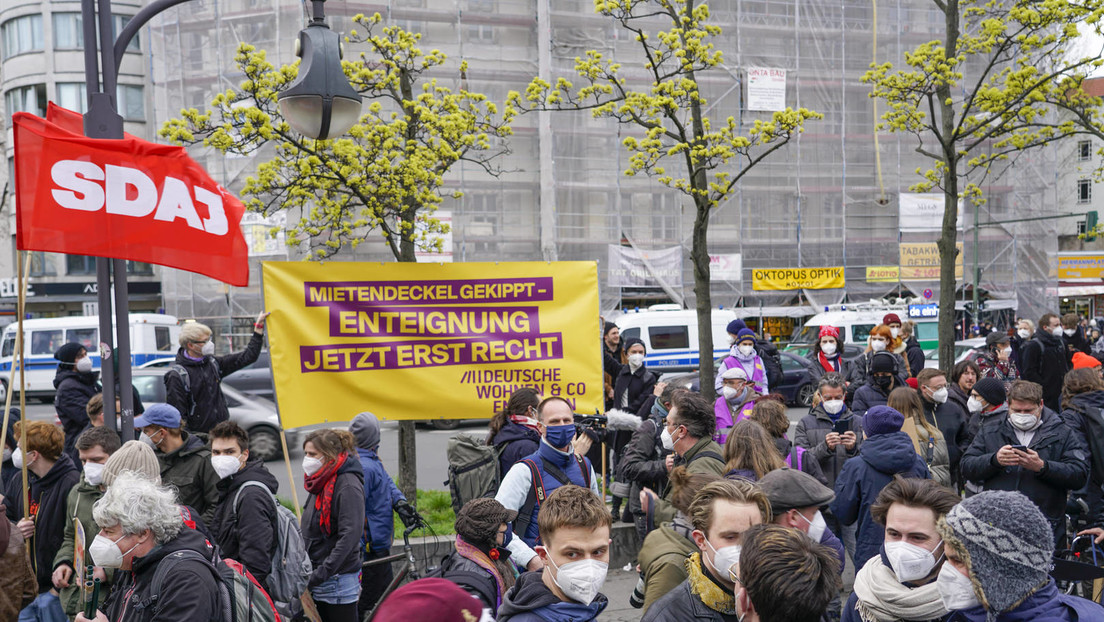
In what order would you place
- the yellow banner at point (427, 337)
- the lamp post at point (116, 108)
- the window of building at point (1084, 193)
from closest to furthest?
1. the lamp post at point (116, 108)
2. the yellow banner at point (427, 337)
3. the window of building at point (1084, 193)

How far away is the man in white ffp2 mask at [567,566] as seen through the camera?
2830 mm

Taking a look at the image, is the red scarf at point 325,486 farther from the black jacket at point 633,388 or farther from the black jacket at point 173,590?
the black jacket at point 633,388

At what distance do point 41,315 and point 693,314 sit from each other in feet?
100

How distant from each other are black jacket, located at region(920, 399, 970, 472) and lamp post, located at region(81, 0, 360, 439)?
16.9 feet

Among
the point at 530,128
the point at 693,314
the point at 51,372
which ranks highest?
the point at 530,128

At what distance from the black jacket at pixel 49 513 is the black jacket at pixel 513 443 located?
2460 mm

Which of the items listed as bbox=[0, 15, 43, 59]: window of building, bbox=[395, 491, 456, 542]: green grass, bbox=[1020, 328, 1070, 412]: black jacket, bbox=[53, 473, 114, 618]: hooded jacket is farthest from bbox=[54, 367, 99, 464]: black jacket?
bbox=[0, 15, 43, 59]: window of building

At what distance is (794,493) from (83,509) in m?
3.53

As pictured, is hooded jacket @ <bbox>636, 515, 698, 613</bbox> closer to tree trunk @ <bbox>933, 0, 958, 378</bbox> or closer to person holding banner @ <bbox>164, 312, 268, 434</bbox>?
person holding banner @ <bbox>164, 312, 268, 434</bbox>

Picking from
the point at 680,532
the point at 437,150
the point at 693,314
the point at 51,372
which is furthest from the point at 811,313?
the point at 680,532

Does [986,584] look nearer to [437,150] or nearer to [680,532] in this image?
[680,532]

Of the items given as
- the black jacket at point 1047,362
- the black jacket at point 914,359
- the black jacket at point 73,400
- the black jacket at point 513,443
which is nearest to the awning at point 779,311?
the black jacket at point 1047,362

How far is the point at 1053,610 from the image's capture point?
2385 mm

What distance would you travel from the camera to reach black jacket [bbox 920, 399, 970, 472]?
7.02 meters
